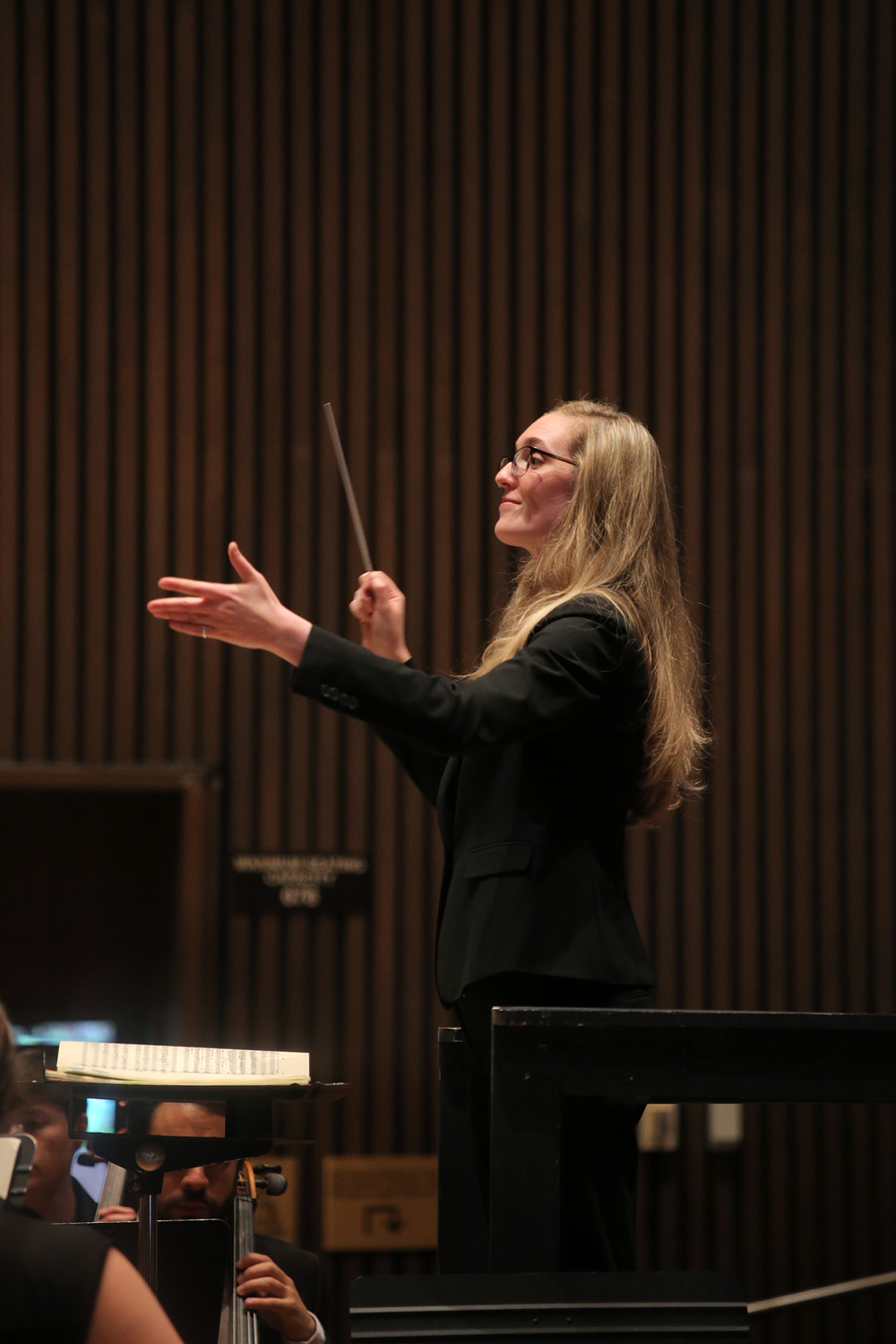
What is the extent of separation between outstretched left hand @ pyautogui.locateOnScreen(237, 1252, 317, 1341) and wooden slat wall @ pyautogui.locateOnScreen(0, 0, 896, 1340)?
1528mm

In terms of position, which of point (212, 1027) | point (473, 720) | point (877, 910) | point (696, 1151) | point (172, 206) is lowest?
point (696, 1151)

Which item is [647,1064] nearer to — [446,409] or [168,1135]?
[168,1135]

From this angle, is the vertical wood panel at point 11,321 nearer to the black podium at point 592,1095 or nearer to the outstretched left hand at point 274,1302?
the outstretched left hand at point 274,1302

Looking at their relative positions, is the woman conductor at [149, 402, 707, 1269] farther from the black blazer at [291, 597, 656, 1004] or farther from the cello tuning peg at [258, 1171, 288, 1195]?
the cello tuning peg at [258, 1171, 288, 1195]

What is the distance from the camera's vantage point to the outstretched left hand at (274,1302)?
6.53 ft

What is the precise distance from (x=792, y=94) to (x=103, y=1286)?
12.7 ft

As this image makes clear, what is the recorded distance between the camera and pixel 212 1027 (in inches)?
140

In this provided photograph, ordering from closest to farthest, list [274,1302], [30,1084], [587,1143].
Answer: [30,1084] → [587,1143] → [274,1302]

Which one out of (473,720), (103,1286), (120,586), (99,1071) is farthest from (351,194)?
(103,1286)

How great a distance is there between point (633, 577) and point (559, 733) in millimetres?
263

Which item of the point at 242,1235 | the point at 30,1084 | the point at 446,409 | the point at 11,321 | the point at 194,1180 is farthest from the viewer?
the point at 446,409

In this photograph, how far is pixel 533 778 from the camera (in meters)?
1.78

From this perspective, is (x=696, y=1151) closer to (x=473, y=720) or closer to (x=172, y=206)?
(x=473, y=720)

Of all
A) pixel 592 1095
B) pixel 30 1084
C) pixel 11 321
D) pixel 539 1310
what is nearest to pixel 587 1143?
pixel 592 1095
